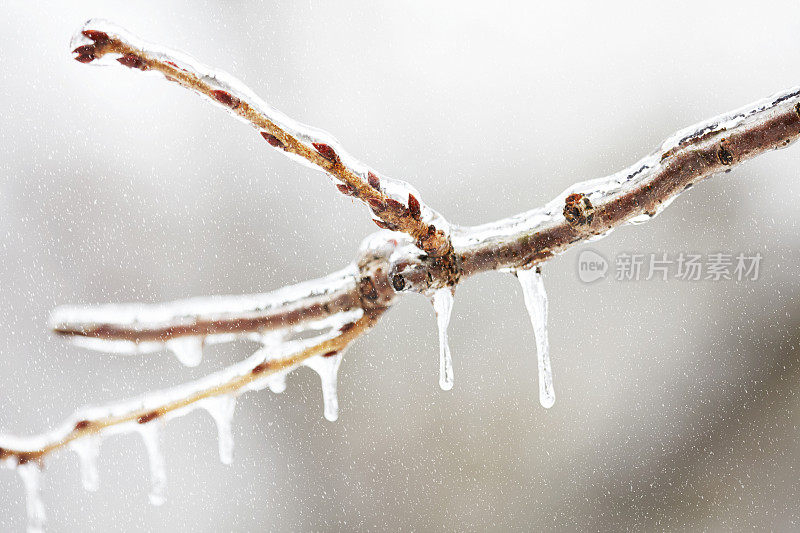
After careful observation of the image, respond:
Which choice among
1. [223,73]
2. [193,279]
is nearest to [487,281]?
[193,279]

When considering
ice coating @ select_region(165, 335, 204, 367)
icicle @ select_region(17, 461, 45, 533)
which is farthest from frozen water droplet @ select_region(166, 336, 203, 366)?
icicle @ select_region(17, 461, 45, 533)

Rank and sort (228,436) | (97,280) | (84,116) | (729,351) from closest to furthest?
(228,436), (729,351), (97,280), (84,116)

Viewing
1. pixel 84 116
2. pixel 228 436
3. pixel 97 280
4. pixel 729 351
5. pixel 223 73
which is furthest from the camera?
pixel 84 116

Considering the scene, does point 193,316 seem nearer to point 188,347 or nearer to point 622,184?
point 188,347

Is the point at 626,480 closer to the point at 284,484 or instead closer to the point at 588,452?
the point at 588,452

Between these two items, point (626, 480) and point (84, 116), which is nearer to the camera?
point (626, 480)

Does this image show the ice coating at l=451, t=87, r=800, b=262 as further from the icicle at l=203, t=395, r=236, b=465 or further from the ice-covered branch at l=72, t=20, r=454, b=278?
the icicle at l=203, t=395, r=236, b=465

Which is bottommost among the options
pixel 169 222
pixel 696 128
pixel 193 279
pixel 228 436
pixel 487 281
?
pixel 228 436
